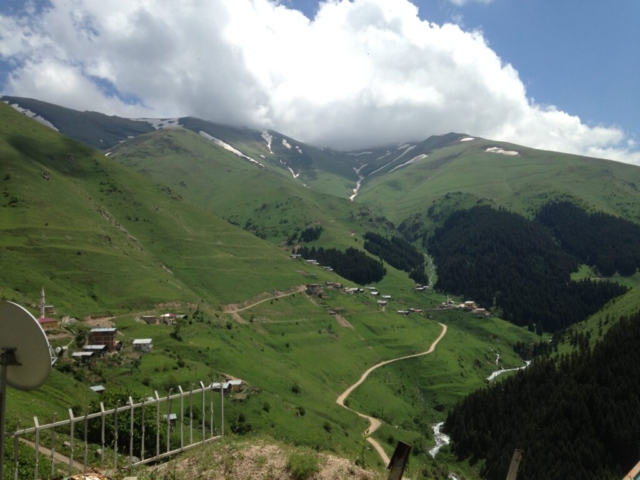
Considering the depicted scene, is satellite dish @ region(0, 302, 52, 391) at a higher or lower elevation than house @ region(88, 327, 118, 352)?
higher

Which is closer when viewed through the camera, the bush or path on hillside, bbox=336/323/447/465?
the bush

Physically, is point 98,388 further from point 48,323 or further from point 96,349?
point 48,323

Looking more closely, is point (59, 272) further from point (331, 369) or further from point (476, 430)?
point (476, 430)

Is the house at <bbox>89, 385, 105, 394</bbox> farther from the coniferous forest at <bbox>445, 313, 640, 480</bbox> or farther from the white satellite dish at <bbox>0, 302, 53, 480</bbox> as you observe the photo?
the coniferous forest at <bbox>445, 313, 640, 480</bbox>

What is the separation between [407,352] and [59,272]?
95.6 metres

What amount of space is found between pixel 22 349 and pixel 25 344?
17cm

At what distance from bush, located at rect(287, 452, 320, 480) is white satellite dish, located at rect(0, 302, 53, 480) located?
30.0ft

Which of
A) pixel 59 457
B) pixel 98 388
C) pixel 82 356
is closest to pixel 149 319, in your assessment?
pixel 82 356

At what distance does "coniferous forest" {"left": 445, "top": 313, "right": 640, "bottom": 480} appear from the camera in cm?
9138

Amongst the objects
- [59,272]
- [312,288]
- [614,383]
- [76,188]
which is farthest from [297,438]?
[76,188]

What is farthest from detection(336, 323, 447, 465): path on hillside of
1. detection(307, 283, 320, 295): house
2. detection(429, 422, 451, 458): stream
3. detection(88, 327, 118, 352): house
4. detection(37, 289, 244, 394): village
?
detection(88, 327, 118, 352): house

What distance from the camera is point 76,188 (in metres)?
168

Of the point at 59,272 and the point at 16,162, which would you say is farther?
the point at 16,162

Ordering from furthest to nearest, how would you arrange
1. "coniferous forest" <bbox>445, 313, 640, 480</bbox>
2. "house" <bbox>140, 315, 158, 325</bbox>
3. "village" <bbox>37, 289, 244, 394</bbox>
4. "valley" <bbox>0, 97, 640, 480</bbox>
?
"house" <bbox>140, 315, 158, 325</bbox> → "coniferous forest" <bbox>445, 313, 640, 480</bbox> → "valley" <bbox>0, 97, 640, 480</bbox> → "village" <bbox>37, 289, 244, 394</bbox>
